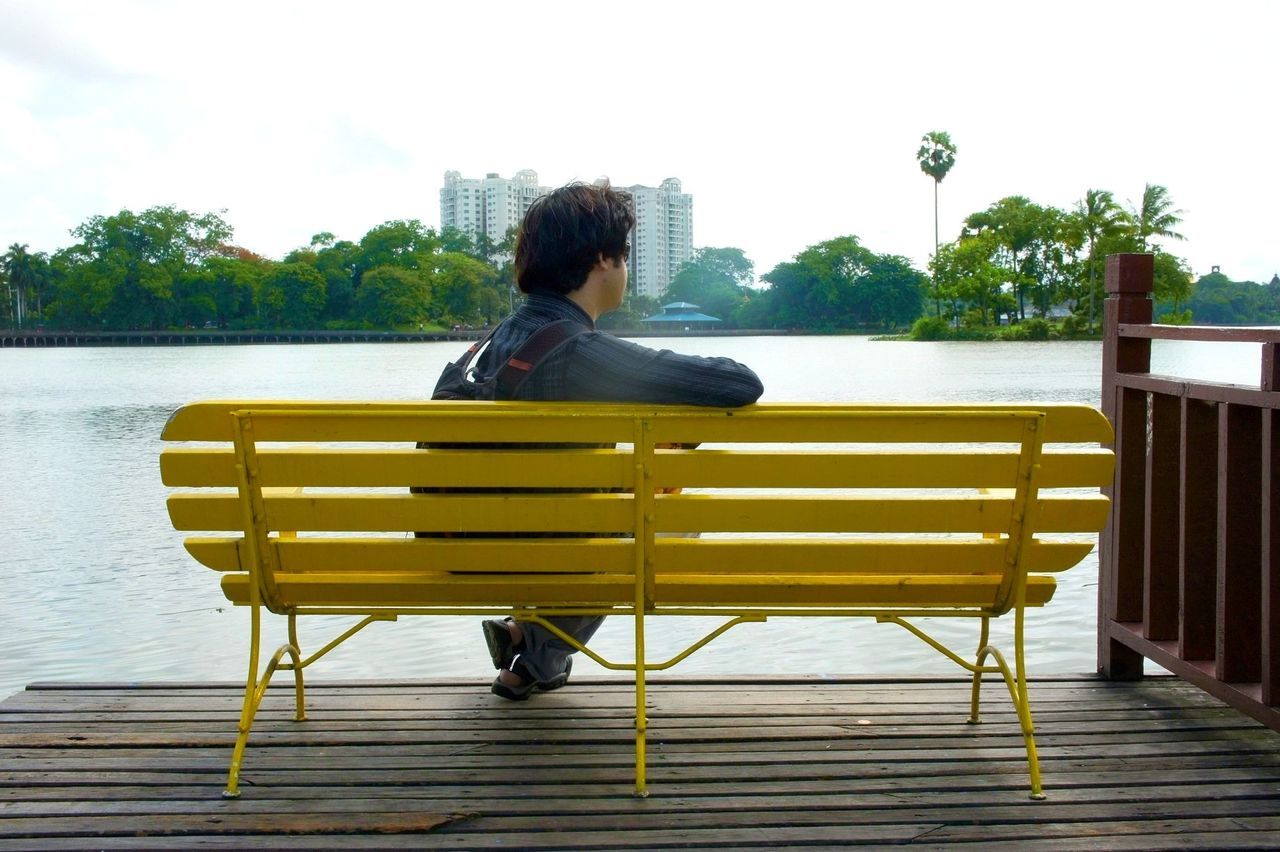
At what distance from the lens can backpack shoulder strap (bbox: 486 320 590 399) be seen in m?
3.31

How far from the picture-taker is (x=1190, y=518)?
12.2 ft

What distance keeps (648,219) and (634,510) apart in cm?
18720

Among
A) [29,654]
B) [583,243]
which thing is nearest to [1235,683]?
[583,243]

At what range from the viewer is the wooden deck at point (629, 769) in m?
2.87

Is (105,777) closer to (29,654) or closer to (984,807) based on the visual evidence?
(984,807)

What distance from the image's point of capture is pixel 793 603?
10.6 ft

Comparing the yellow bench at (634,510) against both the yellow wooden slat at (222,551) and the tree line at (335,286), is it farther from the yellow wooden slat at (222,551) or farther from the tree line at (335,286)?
the tree line at (335,286)

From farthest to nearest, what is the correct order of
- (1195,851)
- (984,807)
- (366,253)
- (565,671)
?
(366,253) → (565,671) → (984,807) → (1195,851)

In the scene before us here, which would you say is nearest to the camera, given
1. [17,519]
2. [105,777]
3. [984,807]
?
[984,807]

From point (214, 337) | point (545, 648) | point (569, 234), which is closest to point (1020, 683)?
point (545, 648)

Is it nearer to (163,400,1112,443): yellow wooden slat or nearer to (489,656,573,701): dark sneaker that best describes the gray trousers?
(489,656,573,701): dark sneaker

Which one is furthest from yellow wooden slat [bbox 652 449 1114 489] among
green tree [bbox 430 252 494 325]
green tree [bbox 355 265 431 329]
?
green tree [bbox 430 252 494 325]

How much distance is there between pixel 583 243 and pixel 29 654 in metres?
5.03

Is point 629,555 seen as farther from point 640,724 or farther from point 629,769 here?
point 629,769
